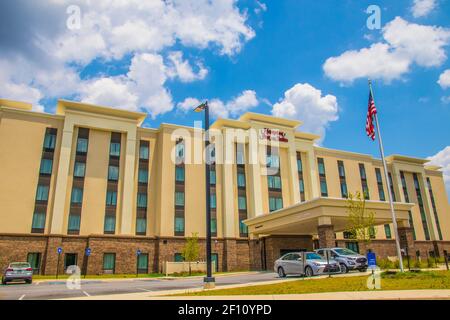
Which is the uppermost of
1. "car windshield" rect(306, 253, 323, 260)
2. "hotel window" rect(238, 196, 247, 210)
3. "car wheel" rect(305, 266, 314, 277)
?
"hotel window" rect(238, 196, 247, 210)

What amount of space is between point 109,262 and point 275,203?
22.5 meters

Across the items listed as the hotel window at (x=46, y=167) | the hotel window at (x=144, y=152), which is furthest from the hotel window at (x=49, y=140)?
the hotel window at (x=144, y=152)

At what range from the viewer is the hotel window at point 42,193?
38312 mm

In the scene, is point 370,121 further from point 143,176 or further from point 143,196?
point 143,176

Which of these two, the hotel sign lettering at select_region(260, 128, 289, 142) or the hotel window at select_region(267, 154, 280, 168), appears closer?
the hotel window at select_region(267, 154, 280, 168)

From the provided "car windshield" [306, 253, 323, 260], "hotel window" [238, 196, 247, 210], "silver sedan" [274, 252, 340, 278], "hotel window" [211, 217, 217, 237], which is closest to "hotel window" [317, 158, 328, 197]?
"hotel window" [238, 196, 247, 210]

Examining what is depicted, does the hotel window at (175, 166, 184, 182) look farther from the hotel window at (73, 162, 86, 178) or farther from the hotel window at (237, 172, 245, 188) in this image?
the hotel window at (73, 162, 86, 178)

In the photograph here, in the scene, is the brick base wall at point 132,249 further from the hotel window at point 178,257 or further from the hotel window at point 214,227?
the hotel window at point 214,227

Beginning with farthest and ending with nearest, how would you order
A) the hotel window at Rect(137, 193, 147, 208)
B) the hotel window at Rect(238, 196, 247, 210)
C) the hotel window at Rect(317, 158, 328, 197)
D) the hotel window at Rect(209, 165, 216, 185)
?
the hotel window at Rect(317, 158, 328, 197) → the hotel window at Rect(238, 196, 247, 210) → the hotel window at Rect(209, 165, 216, 185) → the hotel window at Rect(137, 193, 147, 208)

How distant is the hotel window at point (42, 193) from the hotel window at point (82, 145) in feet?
18.6

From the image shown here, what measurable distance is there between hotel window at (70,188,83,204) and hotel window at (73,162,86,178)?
172 cm

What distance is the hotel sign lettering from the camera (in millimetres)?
48969
